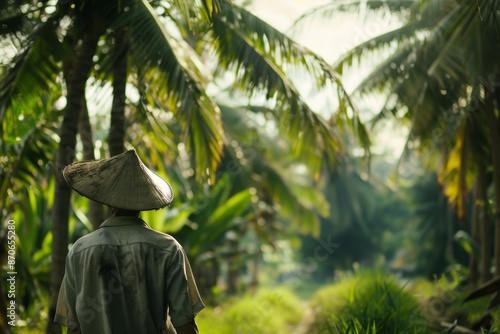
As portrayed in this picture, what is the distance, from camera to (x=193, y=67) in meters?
6.57

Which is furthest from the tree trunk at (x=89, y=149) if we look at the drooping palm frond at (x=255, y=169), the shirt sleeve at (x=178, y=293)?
the drooping palm frond at (x=255, y=169)

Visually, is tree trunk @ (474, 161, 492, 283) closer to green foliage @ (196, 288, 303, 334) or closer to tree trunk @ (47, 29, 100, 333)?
green foliage @ (196, 288, 303, 334)

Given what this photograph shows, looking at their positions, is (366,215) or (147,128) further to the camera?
(366,215)

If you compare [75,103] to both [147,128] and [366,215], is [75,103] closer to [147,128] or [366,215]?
[147,128]

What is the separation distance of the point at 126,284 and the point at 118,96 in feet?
12.6

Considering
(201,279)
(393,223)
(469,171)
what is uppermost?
(469,171)

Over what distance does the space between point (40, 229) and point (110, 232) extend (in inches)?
286

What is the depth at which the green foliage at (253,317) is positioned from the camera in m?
10.3

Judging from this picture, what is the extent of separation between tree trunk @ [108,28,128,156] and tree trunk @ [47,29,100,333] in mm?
328

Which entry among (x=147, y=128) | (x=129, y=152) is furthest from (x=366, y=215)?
(x=129, y=152)

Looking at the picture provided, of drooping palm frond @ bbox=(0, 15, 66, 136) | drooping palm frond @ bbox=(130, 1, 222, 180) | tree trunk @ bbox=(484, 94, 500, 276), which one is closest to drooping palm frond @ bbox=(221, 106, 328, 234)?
tree trunk @ bbox=(484, 94, 500, 276)

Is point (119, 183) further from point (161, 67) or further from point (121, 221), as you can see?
point (161, 67)

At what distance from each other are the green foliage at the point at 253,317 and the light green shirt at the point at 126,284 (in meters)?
5.86

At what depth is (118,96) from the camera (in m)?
6.73
